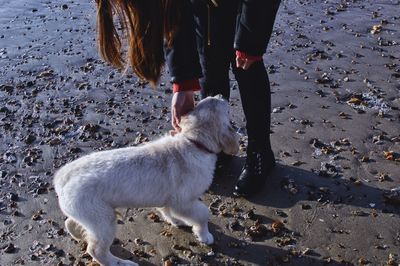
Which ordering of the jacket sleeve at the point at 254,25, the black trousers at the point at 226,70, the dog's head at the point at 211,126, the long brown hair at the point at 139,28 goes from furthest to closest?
the black trousers at the point at 226,70, the dog's head at the point at 211,126, the jacket sleeve at the point at 254,25, the long brown hair at the point at 139,28

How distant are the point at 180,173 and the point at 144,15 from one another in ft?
4.08

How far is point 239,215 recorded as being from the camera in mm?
4305

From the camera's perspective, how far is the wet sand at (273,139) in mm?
3988

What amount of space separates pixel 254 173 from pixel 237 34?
4.61ft

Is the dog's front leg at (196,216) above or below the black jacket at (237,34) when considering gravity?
below

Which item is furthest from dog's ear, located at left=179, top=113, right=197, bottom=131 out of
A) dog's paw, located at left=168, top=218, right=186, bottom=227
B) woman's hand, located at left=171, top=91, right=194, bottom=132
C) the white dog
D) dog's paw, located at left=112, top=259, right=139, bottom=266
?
dog's paw, located at left=112, top=259, right=139, bottom=266

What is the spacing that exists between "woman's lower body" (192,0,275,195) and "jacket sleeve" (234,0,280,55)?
1.08 feet

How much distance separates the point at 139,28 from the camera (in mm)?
3451

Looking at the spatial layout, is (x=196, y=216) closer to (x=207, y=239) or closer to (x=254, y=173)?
(x=207, y=239)

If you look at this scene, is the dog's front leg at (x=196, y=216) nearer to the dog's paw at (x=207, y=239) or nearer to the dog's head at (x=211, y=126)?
the dog's paw at (x=207, y=239)

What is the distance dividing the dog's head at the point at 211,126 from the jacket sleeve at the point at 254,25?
507 millimetres

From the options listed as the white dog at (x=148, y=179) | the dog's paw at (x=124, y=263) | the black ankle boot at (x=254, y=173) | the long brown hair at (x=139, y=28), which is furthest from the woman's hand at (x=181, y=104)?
the dog's paw at (x=124, y=263)

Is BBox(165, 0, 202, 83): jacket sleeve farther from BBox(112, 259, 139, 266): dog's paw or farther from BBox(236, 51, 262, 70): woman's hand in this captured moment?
BBox(112, 259, 139, 266): dog's paw

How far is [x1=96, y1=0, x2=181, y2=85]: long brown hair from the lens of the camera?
336 cm
